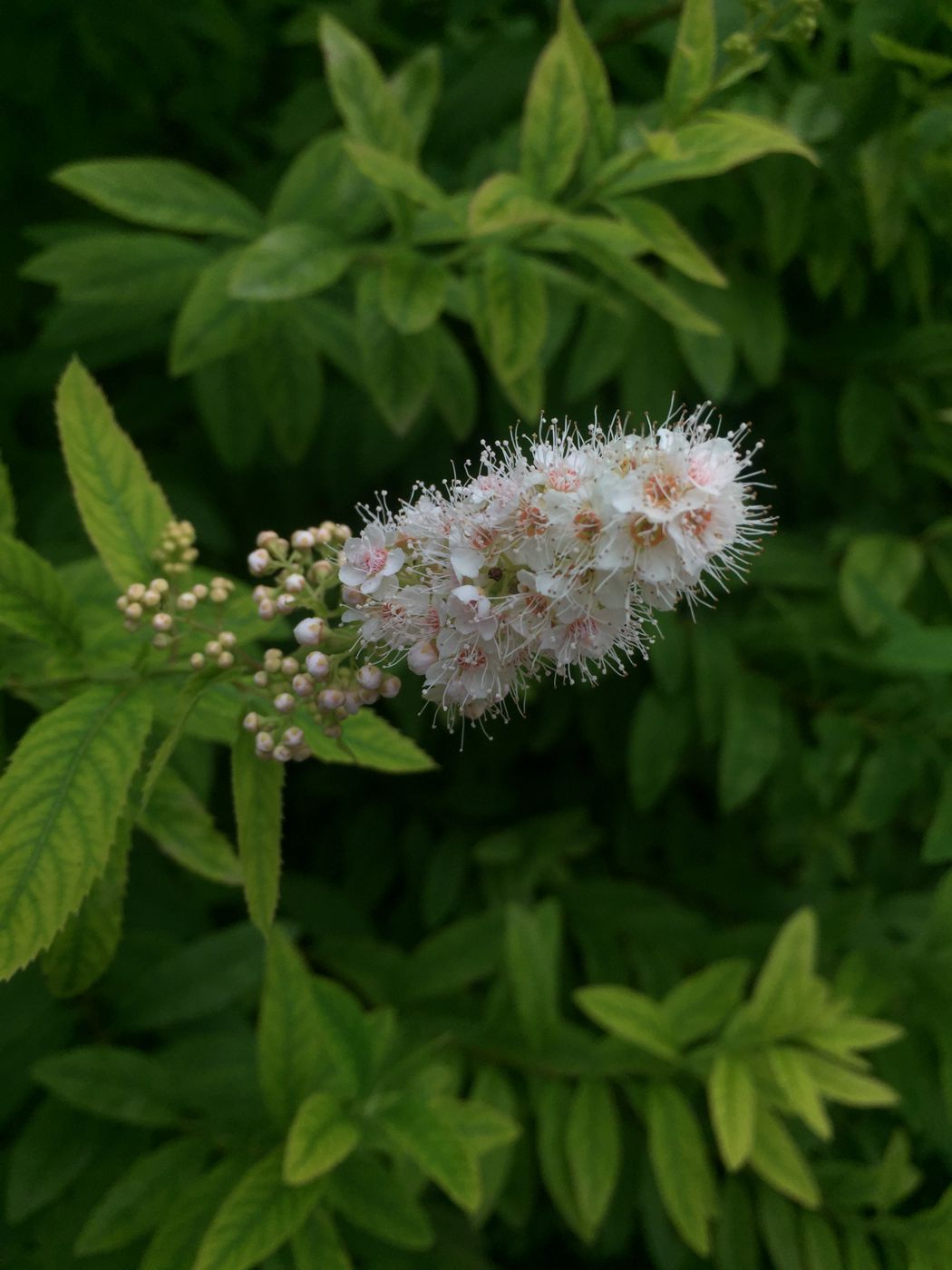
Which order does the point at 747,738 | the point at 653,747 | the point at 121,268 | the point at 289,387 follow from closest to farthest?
the point at 121,268 → the point at 289,387 → the point at 747,738 → the point at 653,747

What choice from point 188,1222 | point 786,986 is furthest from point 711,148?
point 188,1222

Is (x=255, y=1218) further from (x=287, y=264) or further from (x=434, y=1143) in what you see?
(x=287, y=264)

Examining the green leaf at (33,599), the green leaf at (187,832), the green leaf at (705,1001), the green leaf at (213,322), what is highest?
the green leaf at (213,322)

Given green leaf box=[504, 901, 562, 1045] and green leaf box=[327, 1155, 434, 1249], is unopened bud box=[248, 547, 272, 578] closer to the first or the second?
→ green leaf box=[327, 1155, 434, 1249]

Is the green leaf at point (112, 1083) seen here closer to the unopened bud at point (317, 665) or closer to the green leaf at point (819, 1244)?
the unopened bud at point (317, 665)

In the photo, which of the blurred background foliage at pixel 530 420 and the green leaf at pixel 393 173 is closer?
the green leaf at pixel 393 173

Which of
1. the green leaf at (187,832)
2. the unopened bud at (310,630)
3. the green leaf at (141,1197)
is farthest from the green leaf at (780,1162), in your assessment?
the unopened bud at (310,630)

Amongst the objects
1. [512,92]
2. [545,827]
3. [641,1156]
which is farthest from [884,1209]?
[512,92]
